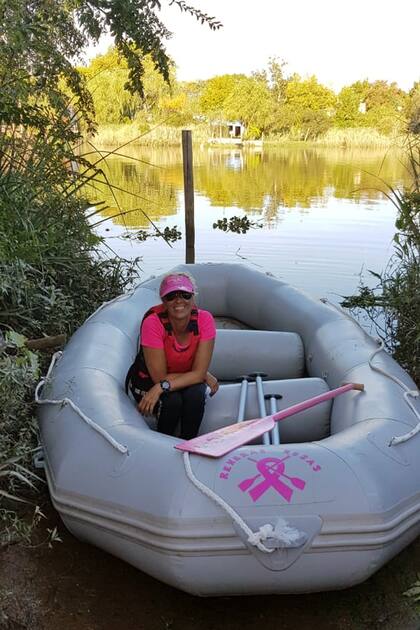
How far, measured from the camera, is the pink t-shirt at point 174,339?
273 cm

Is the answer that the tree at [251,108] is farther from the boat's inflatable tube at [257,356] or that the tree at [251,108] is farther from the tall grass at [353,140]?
the boat's inflatable tube at [257,356]

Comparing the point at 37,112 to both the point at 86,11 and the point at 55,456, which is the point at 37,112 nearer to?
the point at 86,11

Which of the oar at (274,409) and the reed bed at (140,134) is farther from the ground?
the oar at (274,409)

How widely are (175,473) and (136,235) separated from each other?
678 cm

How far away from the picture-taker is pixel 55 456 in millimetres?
2488

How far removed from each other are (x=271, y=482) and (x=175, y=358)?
34.3 inches

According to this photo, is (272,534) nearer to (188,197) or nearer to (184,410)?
(184,410)

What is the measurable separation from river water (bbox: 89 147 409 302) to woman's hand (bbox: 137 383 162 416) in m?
1.74

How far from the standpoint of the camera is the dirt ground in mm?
2150

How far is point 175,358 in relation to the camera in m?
2.80

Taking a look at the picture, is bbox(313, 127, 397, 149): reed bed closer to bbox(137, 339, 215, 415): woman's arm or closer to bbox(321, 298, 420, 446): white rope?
bbox(321, 298, 420, 446): white rope

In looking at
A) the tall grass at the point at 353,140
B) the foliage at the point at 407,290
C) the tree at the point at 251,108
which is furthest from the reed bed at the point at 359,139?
the foliage at the point at 407,290

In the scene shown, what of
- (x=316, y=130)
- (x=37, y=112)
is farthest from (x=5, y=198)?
(x=316, y=130)

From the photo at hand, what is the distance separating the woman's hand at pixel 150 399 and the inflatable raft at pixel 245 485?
0.23ft
